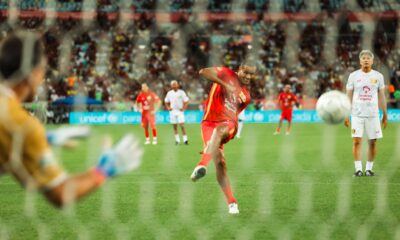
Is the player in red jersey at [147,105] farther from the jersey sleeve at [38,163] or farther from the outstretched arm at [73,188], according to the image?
the jersey sleeve at [38,163]

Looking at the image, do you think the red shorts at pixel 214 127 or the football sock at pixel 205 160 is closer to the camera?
the football sock at pixel 205 160

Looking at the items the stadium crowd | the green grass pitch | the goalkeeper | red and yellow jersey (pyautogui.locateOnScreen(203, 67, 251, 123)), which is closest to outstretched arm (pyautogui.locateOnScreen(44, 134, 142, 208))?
the goalkeeper

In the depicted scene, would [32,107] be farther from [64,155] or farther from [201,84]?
[64,155]

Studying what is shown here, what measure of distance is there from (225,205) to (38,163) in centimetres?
493

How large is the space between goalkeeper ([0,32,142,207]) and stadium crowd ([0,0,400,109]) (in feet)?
25.3

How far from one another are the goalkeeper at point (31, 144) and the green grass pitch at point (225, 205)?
3.21ft

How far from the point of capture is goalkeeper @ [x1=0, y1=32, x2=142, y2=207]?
134 inches

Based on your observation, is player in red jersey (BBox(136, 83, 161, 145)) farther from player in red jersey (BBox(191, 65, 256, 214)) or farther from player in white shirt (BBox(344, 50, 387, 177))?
player in red jersey (BBox(191, 65, 256, 214))

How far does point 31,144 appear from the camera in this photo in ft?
11.3

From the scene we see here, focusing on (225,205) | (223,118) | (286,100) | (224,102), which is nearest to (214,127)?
(223,118)

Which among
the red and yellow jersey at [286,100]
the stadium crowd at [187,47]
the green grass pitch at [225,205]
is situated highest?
the stadium crowd at [187,47]

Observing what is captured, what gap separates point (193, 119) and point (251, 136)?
9.41 meters

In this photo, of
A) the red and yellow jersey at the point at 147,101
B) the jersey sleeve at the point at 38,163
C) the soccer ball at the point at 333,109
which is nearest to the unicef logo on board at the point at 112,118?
the red and yellow jersey at the point at 147,101

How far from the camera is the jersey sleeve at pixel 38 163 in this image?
3.42m
